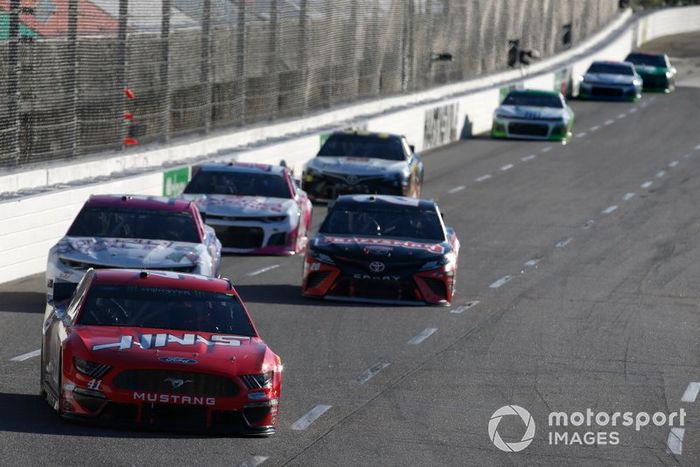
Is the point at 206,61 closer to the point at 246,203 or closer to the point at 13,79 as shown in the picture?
the point at 246,203

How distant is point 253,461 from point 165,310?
73.2 inches

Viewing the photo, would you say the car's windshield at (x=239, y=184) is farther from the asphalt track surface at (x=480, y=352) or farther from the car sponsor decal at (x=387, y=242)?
the car sponsor decal at (x=387, y=242)

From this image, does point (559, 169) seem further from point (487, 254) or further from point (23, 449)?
point (23, 449)

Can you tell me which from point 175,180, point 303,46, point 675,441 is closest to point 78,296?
point 675,441

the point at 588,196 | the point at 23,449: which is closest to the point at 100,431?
the point at 23,449

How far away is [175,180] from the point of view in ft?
78.5

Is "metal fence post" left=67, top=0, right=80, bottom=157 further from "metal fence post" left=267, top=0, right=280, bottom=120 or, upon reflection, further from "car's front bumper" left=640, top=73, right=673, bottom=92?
"car's front bumper" left=640, top=73, right=673, bottom=92

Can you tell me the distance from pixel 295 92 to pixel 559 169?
6304 mm

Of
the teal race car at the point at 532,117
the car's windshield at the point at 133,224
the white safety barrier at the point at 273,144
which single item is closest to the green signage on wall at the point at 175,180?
the white safety barrier at the point at 273,144

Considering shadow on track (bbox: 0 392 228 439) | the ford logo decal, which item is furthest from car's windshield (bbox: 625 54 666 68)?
the ford logo decal

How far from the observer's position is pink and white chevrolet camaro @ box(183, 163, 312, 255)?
21797mm

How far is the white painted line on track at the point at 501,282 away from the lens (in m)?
19.9

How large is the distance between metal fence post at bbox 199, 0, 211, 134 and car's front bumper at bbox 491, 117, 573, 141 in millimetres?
14116

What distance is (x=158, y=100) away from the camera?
89.6ft
